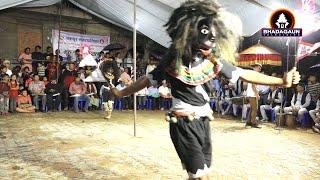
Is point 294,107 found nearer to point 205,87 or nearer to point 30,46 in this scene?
point 205,87

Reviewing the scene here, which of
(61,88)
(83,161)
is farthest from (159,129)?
(61,88)

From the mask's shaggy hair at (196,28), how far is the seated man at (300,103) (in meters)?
7.42

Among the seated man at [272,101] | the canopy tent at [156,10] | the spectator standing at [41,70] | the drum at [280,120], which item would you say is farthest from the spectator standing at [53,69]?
the drum at [280,120]

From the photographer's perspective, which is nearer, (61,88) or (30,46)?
(61,88)

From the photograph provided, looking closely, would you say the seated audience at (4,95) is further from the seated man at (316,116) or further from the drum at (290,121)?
the seated man at (316,116)

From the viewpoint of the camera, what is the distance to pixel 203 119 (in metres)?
2.82

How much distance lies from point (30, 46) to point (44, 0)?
2246 mm

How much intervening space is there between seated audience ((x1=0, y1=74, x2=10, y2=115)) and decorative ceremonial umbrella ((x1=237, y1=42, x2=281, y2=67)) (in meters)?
7.31

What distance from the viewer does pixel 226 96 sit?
12281 mm

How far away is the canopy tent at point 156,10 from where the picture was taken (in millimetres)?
9223

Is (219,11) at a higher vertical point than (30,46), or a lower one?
lower

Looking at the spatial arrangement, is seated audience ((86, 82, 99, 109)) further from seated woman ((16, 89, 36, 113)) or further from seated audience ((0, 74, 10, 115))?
seated audience ((0, 74, 10, 115))

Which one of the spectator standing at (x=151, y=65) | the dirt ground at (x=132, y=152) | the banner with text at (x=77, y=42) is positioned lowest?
the dirt ground at (x=132, y=152)

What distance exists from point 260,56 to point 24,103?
7789 millimetres
